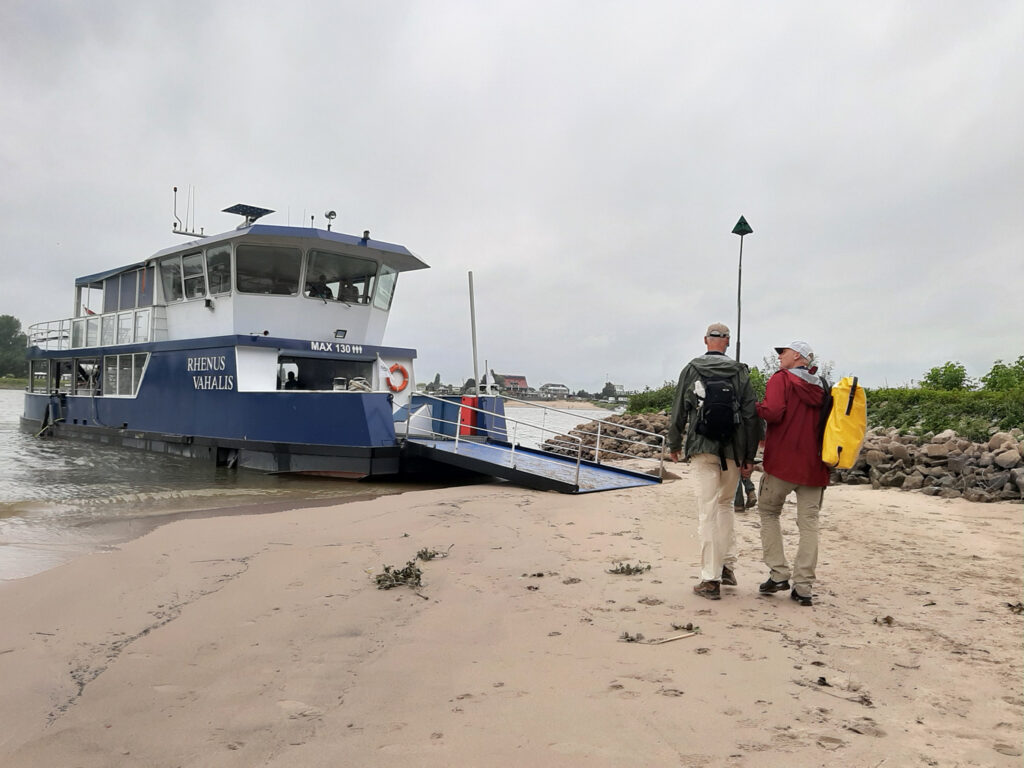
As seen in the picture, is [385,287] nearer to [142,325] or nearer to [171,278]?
[171,278]

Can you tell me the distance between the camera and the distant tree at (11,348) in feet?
257

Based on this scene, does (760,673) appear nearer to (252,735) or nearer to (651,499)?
(252,735)

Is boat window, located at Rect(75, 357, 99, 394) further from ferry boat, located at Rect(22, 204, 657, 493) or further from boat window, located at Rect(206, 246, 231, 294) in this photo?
boat window, located at Rect(206, 246, 231, 294)

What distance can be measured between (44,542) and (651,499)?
6.57m

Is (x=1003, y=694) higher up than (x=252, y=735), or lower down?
higher up

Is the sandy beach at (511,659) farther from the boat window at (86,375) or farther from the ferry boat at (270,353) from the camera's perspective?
the boat window at (86,375)

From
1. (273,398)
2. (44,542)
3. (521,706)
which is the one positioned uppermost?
(273,398)

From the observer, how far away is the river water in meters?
6.80

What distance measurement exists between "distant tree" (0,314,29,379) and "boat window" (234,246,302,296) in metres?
79.4

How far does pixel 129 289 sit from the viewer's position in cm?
1777

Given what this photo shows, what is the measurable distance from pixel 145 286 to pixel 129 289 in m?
1.36

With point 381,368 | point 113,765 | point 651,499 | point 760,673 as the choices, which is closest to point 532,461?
point 651,499

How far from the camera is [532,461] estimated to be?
11.5 metres

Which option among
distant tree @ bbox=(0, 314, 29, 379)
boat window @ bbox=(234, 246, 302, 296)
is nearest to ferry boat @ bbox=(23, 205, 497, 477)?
boat window @ bbox=(234, 246, 302, 296)
